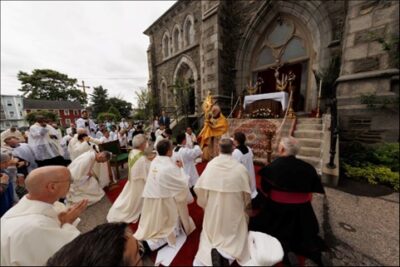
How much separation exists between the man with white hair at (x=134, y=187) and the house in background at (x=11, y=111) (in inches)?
2167

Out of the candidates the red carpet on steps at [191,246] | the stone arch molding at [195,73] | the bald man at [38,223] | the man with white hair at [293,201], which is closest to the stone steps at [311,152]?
the man with white hair at [293,201]

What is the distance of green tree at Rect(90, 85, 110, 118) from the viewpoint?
39.4m

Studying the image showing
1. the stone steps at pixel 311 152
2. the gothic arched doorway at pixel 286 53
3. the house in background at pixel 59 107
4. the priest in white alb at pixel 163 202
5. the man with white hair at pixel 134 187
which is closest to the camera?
the priest in white alb at pixel 163 202

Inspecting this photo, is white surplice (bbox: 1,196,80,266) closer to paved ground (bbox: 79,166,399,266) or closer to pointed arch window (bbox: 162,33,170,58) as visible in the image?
paved ground (bbox: 79,166,399,266)

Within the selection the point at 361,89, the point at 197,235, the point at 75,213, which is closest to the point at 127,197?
the point at 197,235

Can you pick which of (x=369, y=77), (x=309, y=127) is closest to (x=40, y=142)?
(x=309, y=127)

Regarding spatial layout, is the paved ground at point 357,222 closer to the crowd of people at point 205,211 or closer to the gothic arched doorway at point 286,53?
the crowd of people at point 205,211

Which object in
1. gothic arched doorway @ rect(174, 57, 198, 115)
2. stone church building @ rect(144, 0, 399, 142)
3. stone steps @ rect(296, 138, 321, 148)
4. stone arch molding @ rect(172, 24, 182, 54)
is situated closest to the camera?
stone church building @ rect(144, 0, 399, 142)

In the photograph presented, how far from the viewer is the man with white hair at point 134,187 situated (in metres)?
2.98

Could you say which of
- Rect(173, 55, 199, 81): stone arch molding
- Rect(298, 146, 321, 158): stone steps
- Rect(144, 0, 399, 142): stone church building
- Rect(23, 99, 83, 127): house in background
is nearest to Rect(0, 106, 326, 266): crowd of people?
Rect(298, 146, 321, 158): stone steps

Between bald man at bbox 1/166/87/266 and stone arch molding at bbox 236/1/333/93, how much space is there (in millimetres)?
9442

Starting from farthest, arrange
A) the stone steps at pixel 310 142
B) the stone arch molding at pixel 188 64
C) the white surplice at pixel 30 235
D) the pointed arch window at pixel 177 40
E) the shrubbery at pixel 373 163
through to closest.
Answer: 1. the pointed arch window at pixel 177 40
2. the stone arch molding at pixel 188 64
3. the stone steps at pixel 310 142
4. the shrubbery at pixel 373 163
5. the white surplice at pixel 30 235

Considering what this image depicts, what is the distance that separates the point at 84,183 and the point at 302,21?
35.2 feet

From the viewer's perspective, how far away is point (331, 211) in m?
2.83
